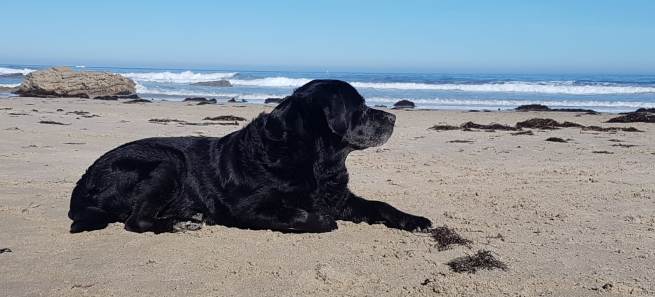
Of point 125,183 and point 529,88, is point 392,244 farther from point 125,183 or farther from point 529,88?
point 529,88

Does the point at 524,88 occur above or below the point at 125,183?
below

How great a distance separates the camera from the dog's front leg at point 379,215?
15.5ft

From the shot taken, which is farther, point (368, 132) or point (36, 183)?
point (36, 183)

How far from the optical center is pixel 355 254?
13.3ft

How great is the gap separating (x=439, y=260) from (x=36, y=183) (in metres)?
4.50

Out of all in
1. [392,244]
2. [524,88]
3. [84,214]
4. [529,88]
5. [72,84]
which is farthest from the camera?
[524,88]

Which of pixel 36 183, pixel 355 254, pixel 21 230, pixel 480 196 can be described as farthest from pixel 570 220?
pixel 36 183

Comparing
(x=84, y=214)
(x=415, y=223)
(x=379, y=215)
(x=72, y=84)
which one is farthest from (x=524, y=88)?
(x=84, y=214)

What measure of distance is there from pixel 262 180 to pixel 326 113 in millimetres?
693

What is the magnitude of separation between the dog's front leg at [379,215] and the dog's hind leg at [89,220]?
1.80 m

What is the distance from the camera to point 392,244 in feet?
14.2

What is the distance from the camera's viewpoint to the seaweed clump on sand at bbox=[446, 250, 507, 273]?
365 cm

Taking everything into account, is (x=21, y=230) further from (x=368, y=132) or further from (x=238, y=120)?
(x=238, y=120)

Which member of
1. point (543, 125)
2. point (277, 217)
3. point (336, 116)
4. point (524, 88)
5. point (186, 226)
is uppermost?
point (336, 116)
